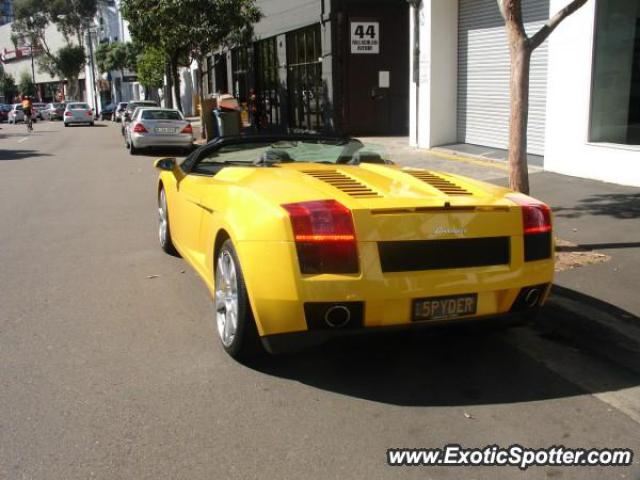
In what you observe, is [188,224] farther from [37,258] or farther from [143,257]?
[37,258]

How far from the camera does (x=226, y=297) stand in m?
Result: 4.26

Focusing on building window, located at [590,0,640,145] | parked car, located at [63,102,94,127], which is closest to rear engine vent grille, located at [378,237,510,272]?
building window, located at [590,0,640,145]

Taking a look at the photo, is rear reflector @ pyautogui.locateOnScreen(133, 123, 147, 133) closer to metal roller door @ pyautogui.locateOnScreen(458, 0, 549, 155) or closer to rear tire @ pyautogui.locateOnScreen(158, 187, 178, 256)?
metal roller door @ pyautogui.locateOnScreen(458, 0, 549, 155)

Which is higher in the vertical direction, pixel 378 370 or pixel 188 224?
pixel 188 224

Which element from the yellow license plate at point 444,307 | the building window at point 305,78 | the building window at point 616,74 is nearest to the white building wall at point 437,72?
the building window at point 616,74

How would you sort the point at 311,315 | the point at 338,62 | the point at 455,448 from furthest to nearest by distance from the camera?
the point at 338,62, the point at 311,315, the point at 455,448

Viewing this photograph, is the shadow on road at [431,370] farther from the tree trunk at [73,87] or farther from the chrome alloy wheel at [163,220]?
the tree trunk at [73,87]

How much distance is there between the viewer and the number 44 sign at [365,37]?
20.9 meters

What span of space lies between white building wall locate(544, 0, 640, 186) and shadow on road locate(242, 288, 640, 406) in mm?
6598

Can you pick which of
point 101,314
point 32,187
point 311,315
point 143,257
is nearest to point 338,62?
point 32,187

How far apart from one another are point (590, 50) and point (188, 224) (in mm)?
7873

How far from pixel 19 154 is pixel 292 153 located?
1859 cm

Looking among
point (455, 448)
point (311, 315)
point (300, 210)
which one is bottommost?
point (455, 448)

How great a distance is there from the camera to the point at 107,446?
3229 millimetres
